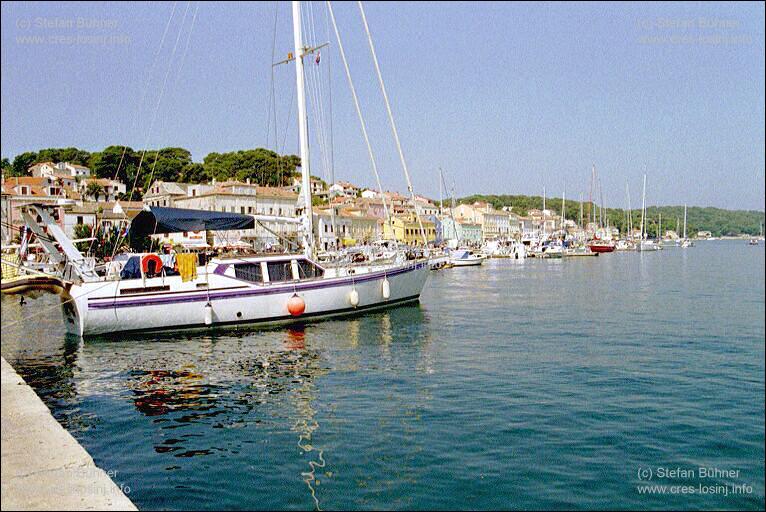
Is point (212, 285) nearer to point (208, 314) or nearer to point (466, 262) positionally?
point (208, 314)

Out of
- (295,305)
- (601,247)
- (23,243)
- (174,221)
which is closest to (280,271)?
(295,305)

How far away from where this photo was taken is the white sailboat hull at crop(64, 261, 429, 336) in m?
19.3

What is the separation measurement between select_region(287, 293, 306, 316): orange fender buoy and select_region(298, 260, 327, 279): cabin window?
1001mm

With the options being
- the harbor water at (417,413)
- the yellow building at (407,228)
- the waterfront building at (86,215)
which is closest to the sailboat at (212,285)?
the harbor water at (417,413)

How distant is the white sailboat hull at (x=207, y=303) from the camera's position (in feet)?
63.4

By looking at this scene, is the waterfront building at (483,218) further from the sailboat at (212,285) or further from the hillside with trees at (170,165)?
the sailboat at (212,285)

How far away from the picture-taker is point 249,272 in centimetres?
2147

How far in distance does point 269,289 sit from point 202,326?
2.48 meters

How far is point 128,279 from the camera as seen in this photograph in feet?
65.6

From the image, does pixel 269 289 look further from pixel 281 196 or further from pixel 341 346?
pixel 281 196

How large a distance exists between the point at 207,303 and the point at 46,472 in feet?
50.2

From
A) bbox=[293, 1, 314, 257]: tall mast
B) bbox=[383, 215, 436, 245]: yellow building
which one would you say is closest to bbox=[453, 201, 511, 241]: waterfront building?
bbox=[383, 215, 436, 245]: yellow building

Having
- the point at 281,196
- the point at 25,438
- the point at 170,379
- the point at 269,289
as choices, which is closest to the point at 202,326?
the point at 269,289

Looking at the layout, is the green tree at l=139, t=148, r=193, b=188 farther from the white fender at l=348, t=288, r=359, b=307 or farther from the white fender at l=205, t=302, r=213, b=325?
the white fender at l=205, t=302, r=213, b=325
